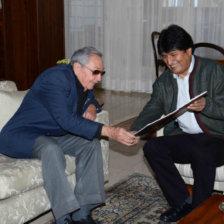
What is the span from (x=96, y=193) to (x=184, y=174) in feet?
1.82

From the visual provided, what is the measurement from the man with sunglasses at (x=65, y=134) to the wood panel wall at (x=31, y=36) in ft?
9.39

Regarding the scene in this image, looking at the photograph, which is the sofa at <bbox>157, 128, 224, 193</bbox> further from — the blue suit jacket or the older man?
the blue suit jacket

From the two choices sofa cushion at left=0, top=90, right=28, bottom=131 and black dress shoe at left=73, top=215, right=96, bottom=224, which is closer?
black dress shoe at left=73, top=215, right=96, bottom=224

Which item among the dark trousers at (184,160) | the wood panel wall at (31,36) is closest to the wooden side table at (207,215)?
the dark trousers at (184,160)

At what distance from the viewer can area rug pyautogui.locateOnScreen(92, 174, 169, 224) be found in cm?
242

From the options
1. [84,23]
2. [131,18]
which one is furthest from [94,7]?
[131,18]

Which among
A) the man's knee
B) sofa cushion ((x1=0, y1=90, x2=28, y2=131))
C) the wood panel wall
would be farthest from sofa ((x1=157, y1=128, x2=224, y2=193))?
A: the wood panel wall

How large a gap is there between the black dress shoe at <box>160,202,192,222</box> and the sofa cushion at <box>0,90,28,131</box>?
1128 millimetres

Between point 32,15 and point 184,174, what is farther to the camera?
point 32,15

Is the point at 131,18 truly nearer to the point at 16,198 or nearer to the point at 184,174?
the point at 184,174

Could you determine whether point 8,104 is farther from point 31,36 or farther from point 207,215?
point 31,36

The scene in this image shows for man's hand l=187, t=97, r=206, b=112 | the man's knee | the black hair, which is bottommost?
the man's knee

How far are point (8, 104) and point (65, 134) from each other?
422 mm

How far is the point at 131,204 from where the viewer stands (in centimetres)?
262
